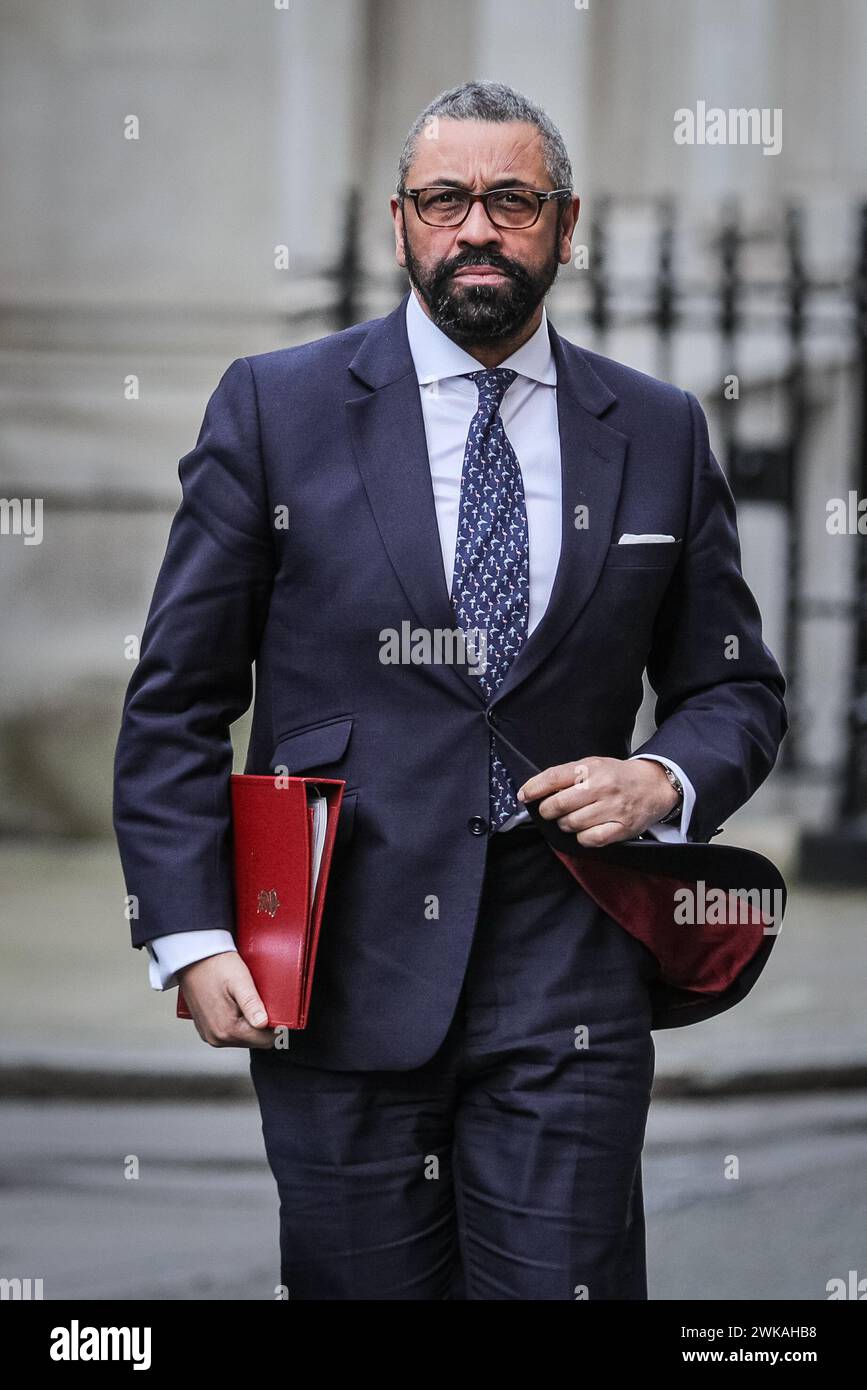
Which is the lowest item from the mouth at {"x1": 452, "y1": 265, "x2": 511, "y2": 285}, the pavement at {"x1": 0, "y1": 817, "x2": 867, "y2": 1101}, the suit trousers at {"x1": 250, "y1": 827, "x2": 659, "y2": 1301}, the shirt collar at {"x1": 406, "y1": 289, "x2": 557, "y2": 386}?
the pavement at {"x1": 0, "y1": 817, "x2": 867, "y2": 1101}

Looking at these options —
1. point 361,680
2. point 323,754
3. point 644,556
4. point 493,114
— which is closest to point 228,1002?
point 323,754

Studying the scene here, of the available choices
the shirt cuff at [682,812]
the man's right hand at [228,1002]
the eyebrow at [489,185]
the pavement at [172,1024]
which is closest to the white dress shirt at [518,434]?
the shirt cuff at [682,812]

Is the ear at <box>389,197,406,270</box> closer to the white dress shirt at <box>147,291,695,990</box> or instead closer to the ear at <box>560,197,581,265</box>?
the white dress shirt at <box>147,291,695,990</box>

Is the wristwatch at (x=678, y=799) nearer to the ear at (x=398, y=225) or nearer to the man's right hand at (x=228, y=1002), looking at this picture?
the man's right hand at (x=228, y=1002)

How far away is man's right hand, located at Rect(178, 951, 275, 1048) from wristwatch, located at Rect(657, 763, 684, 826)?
63 cm

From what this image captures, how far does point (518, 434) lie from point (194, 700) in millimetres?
614

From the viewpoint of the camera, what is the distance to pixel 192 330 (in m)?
9.40

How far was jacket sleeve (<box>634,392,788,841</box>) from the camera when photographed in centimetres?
294

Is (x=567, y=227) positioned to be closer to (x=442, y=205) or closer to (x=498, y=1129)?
(x=442, y=205)

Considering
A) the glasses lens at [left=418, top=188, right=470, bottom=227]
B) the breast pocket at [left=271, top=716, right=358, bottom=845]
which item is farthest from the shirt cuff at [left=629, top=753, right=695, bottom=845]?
the glasses lens at [left=418, top=188, right=470, bottom=227]

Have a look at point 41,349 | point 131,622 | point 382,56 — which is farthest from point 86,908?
point 382,56

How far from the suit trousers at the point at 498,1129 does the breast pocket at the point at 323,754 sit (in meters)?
0.19

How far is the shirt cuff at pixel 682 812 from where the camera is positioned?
9.30ft

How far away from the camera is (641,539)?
2.89 metres
